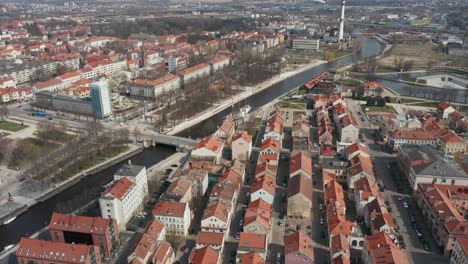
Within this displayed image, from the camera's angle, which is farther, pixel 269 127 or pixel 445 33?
pixel 445 33

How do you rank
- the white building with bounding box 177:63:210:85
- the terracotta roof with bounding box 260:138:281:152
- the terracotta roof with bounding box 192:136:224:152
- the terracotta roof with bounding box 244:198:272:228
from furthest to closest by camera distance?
the white building with bounding box 177:63:210:85 → the terracotta roof with bounding box 192:136:224:152 → the terracotta roof with bounding box 260:138:281:152 → the terracotta roof with bounding box 244:198:272:228

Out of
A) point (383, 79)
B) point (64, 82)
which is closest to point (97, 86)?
point (64, 82)

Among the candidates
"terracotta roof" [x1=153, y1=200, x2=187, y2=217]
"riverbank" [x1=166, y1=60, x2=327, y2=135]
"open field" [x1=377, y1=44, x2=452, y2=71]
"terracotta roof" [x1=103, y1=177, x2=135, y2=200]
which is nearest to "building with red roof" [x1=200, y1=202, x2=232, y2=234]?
"terracotta roof" [x1=153, y1=200, x2=187, y2=217]

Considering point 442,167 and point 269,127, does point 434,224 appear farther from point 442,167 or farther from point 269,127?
point 269,127

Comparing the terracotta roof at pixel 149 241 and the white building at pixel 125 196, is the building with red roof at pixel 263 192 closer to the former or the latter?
the terracotta roof at pixel 149 241

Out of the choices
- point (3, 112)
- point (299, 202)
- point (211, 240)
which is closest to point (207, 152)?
point (299, 202)

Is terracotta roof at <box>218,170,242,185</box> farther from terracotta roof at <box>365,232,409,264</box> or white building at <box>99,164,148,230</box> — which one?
terracotta roof at <box>365,232,409,264</box>

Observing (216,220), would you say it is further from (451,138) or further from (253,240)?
(451,138)
